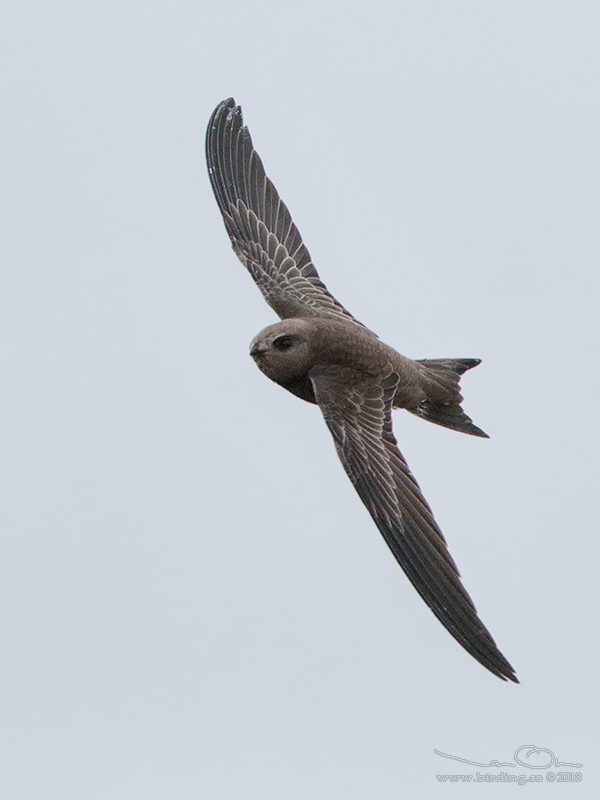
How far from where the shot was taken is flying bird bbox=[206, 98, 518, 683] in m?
9.57

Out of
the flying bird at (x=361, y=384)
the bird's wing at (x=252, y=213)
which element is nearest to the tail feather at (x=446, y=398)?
the flying bird at (x=361, y=384)

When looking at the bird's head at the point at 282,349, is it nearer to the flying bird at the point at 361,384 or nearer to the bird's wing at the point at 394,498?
the flying bird at the point at 361,384

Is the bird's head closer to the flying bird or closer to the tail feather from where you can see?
the flying bird

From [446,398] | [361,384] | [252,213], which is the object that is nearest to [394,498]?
[361,384]

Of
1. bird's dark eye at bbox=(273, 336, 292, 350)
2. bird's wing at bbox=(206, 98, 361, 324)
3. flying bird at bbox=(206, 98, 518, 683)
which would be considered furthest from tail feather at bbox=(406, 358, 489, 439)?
bird's dark eye at bbox=(273, 336, 292, 350)

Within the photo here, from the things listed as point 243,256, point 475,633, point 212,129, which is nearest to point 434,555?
point 475,633

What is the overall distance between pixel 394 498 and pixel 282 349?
1073 mm

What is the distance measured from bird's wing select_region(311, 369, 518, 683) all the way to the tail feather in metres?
0.46

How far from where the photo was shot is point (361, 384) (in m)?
10.2

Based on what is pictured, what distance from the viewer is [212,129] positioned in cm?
1173

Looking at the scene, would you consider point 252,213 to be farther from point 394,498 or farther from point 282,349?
point 394,498

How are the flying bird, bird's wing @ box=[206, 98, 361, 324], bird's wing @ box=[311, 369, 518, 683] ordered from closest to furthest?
bird's wing @ box=[311, 369, 518, 683], the flying bird, bird's wing @ box=[206, 98, 361, 324]

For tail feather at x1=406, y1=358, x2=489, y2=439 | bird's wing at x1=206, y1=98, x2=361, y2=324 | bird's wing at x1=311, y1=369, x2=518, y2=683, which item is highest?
bird's wing at x1=206, y1=98, x2=361, y2=324

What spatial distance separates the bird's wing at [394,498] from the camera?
939 cm
